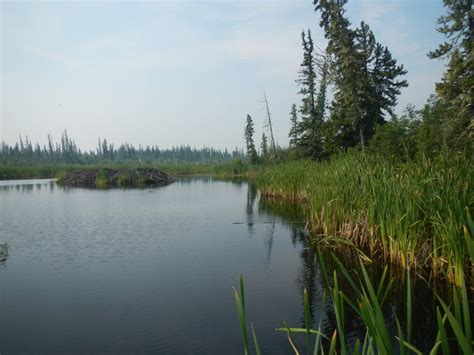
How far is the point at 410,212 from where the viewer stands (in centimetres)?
670

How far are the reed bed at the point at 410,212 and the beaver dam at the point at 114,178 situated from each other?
3118 centimetres

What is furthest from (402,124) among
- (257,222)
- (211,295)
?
(211,295)

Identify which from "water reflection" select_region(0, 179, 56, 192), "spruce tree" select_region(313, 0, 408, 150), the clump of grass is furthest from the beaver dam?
"spruce tree" select_region(313, 0, 408, 150)

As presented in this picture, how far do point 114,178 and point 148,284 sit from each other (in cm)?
3471

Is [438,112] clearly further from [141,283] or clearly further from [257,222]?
[141,283]

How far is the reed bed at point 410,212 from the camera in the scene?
5.83 metres

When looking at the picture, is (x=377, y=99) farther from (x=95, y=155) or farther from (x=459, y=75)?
(x=95, y=155)

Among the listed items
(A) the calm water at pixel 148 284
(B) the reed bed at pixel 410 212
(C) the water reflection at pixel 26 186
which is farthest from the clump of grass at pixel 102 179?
(B) the reed bed at pixel 410 212

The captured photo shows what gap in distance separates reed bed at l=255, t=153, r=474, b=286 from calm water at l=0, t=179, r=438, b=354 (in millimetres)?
1477

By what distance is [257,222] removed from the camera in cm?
1413

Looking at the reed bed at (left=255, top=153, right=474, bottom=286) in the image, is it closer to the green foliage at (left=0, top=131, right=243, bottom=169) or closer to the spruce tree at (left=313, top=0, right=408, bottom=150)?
the spruce tree at (left=313, top=0, right=408, bottom=150)

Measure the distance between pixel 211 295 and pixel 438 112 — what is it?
25.5 metres

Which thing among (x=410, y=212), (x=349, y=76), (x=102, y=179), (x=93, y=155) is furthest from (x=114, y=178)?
(x=93, y=155)

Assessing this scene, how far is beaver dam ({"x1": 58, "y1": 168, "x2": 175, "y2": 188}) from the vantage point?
3875 centimetres
